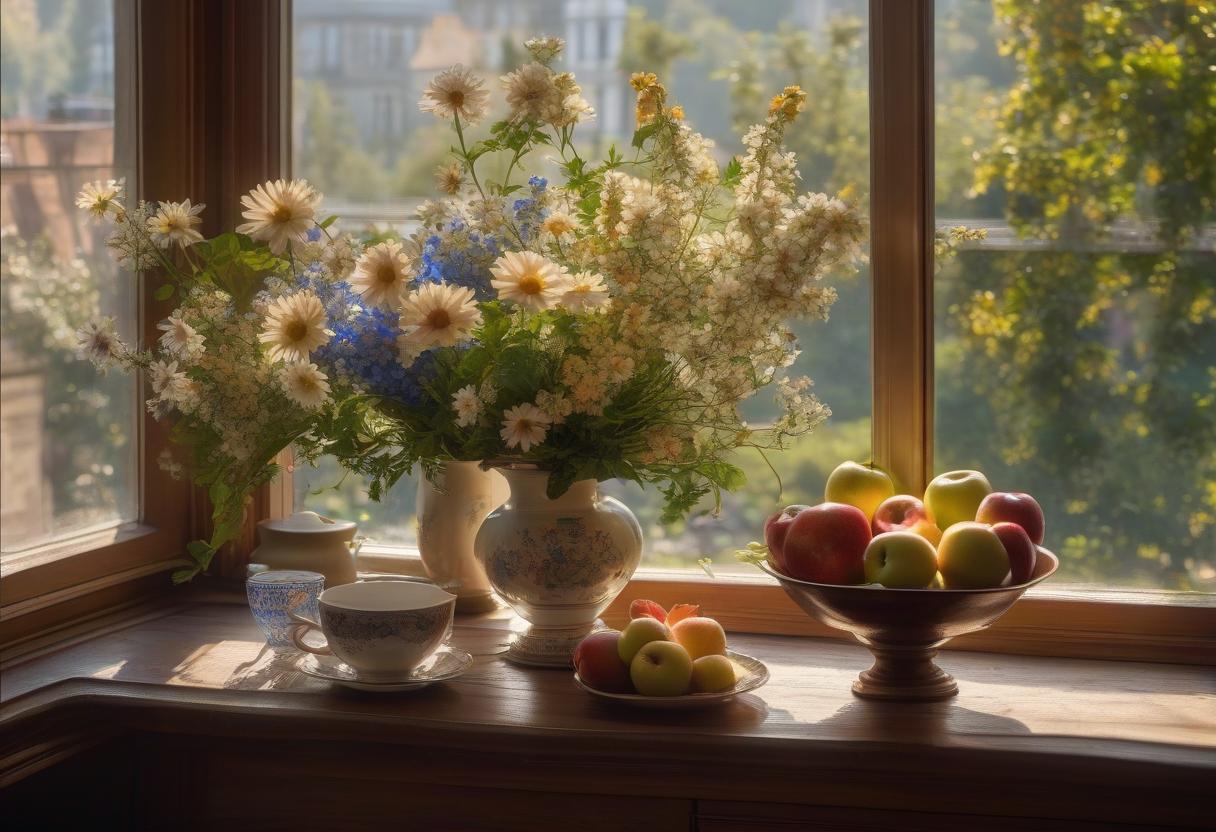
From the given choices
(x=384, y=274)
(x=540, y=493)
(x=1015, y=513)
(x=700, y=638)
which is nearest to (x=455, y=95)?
(x=384, y=274)

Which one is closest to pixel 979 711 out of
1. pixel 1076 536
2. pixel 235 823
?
pixel 1076 536

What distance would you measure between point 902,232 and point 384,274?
73 centimetres

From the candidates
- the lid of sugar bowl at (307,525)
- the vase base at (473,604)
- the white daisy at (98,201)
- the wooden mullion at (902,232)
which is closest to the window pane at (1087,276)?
the wooden mullion at (902,232)

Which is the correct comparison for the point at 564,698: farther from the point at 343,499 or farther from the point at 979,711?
the point at 343,499

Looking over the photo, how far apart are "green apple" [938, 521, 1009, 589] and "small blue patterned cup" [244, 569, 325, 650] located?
784 millimetres

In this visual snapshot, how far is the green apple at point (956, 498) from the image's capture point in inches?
62.6

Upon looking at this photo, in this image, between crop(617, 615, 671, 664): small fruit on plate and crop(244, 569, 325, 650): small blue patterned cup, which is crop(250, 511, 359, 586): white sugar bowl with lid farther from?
crop(617, 615, 671, 664): small fruit on plate

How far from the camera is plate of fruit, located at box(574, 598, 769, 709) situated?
4.73 feet

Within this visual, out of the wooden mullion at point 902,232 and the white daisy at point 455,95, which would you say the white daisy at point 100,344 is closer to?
the white daisy at point 455,95

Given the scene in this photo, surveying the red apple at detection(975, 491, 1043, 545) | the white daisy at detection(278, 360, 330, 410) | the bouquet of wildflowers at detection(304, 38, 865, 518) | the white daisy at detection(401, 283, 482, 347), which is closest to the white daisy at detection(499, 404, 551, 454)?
the bouquet of wildflowers at detection(304, 38, 865, 518)

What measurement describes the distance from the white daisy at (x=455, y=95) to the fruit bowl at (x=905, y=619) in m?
0.64

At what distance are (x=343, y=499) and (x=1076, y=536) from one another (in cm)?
109

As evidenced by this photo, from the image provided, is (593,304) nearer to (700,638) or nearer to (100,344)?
(700,638)

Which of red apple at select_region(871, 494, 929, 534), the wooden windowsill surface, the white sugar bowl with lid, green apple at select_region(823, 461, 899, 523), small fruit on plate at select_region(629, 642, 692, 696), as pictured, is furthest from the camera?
the white sugar bowl with lid
